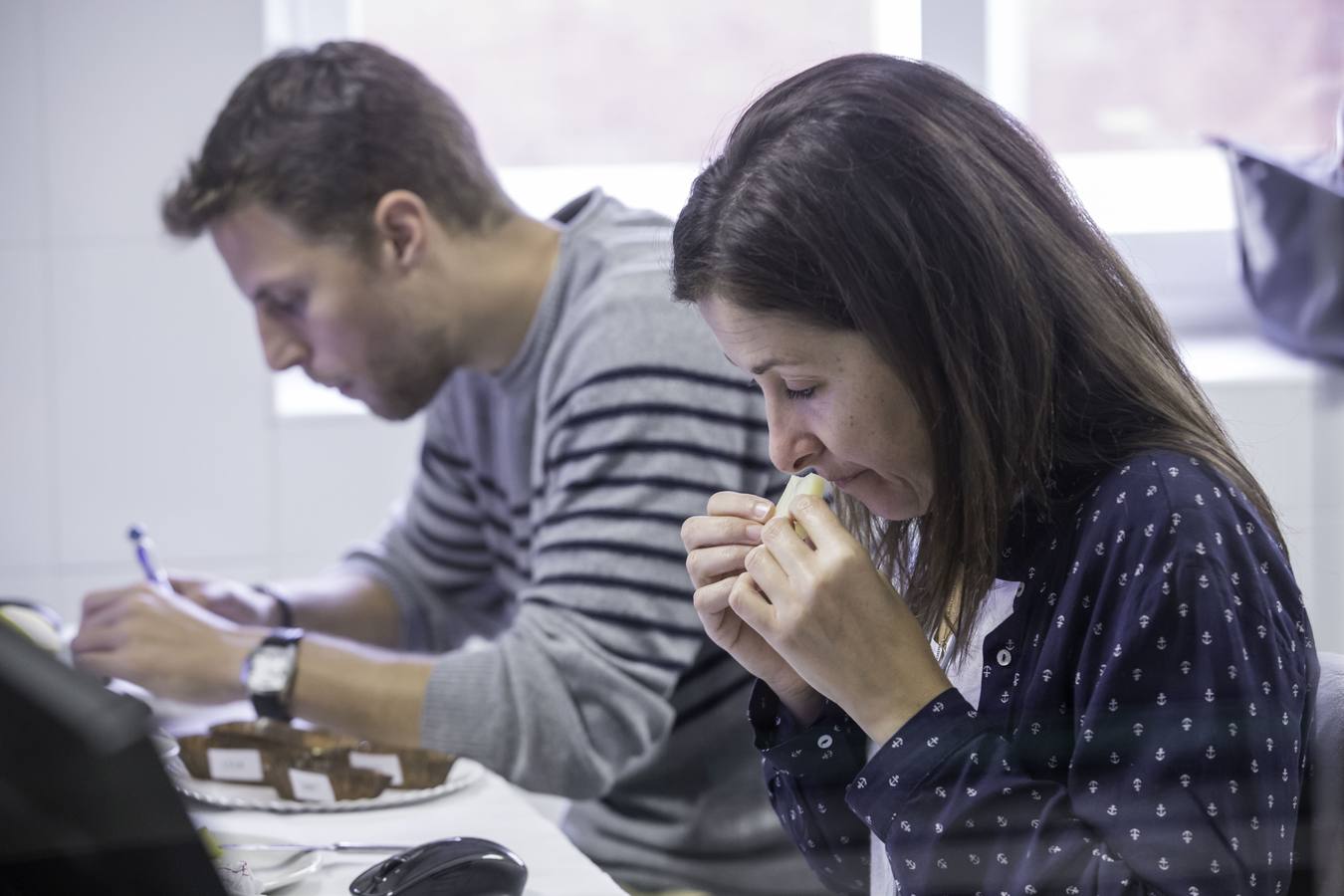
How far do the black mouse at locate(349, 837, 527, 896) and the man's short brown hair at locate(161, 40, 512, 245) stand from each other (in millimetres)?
577

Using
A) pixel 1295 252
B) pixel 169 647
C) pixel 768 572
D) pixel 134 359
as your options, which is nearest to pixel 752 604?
pixel 768 572

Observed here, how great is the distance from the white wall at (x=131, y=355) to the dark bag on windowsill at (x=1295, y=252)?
3 cm

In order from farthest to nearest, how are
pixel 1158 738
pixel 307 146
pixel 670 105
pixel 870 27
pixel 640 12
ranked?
pixel 640 12 → pixel 670 105 → pixel 307 146 → pixel 870 27 → pixel 1158 738

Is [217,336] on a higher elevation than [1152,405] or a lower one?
lower

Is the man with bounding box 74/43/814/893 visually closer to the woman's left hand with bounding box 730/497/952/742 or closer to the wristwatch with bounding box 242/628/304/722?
the wristwatch with bounding box 242/628/304/722

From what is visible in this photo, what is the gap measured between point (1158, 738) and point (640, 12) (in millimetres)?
1092

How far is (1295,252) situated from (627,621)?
53cm

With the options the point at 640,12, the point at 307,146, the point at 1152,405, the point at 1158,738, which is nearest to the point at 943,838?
the point at 1158,738

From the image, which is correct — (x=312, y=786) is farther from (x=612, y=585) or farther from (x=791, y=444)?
(x=791, y=444)

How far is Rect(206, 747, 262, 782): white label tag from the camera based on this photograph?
2.82 feet

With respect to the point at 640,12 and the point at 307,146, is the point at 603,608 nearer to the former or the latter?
the point at 307,146

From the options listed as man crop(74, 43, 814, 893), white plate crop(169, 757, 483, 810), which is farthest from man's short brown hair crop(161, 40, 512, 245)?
white plate crop(169, 757, 483, 810)

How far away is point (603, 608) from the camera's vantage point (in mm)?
950

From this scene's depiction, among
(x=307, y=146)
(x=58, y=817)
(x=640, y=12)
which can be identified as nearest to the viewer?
(x=58, y=817)
